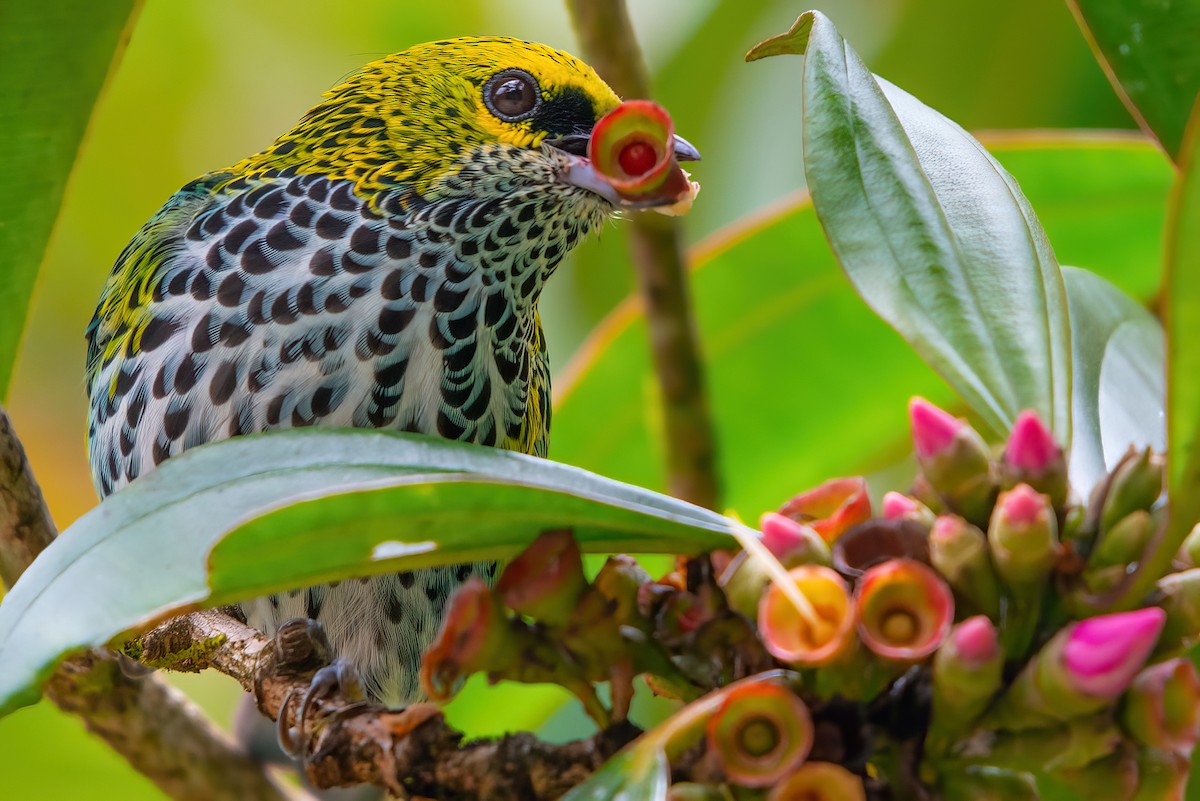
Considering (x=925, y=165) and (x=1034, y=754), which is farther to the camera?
(x=925, y=165)

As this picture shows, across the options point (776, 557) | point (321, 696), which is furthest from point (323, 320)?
point (776, 557)

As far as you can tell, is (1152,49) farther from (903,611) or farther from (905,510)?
(903,611)

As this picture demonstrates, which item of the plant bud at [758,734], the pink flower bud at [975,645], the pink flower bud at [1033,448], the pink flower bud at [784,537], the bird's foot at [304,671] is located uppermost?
the pink flower bud at [1033,448]

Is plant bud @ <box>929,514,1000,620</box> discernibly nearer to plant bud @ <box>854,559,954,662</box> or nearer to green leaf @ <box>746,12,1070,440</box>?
plant bud @ <box>854,559,954,662</box>

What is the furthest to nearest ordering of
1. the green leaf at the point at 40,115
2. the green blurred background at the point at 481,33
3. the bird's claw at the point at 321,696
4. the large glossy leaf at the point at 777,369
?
the green blurred background at the point at 481,33, the large glossy leaf at the point at 777,369, the green leaf at the point at 40,115, the bird's claw at the point at 321,696

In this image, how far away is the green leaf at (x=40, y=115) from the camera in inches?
58.4

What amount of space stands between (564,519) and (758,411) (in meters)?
1.76

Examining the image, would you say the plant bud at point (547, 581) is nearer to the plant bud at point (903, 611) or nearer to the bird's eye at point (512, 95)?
the plant bud at point (903, 611)

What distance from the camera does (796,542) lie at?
0.85 metres

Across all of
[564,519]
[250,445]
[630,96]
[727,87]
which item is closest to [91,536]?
[250,445]

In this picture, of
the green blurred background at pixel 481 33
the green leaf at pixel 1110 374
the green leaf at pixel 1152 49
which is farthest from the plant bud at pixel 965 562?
the green blurred background at pixel 481 33

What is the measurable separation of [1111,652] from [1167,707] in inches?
2.3

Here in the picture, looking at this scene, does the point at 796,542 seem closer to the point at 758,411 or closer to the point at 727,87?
the point at 758,411

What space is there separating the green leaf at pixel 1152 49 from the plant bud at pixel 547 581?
2.59ft
